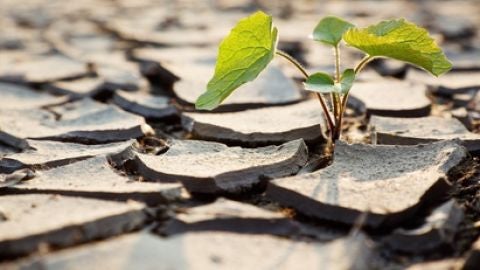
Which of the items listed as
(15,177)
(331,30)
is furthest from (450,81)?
(15,177)

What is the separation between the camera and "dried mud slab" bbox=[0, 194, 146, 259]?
99cm

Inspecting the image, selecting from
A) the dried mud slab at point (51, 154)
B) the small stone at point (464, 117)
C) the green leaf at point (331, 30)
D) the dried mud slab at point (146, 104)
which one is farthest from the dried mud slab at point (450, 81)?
the dried mud slab at point (51, 154)

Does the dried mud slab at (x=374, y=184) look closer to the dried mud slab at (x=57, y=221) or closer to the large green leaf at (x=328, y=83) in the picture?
the large green leaf at (x=328, y=83)

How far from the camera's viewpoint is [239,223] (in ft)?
3.49

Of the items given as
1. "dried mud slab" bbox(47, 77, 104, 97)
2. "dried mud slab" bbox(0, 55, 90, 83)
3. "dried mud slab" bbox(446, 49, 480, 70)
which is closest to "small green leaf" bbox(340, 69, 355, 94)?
"dried mud slab" bbox(47, 77, 104, 97)

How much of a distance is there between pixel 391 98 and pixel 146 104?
0.69 meters

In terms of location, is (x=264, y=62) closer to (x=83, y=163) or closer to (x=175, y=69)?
(x=83, y=163)

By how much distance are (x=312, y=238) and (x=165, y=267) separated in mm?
264

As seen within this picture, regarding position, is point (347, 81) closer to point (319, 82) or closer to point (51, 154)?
point (319, 82)

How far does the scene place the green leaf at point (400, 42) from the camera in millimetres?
1309

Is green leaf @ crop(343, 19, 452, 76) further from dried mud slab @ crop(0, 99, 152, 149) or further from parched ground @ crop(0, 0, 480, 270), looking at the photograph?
dried mud slab @ crop(0, 99, 152, 149)

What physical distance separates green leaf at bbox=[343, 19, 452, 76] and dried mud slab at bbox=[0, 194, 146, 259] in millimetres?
539

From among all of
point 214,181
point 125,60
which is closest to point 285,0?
point 125,60

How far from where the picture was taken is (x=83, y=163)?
135cm
